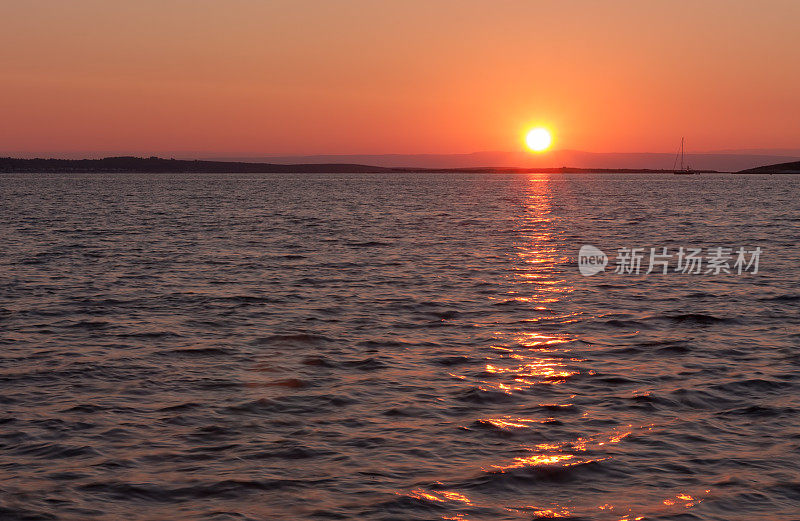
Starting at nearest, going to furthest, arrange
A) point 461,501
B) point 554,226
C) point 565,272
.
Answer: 1. point 461,501
2. point 565,272
3. point 554,226

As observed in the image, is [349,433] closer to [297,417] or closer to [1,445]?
[297,417]

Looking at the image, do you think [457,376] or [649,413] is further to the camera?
[457,376]

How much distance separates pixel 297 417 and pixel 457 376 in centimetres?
368

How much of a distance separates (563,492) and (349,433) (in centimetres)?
353

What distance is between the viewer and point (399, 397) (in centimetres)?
1434

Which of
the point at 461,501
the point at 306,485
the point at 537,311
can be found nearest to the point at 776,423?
the point at 461,501

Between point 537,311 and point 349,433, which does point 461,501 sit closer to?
point 349,433

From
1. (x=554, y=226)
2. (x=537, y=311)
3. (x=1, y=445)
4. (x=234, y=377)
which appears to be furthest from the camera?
(x=554, y=226)

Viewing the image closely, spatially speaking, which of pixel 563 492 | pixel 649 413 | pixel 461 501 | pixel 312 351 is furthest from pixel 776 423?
pixel 312 351

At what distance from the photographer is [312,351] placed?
1792cm

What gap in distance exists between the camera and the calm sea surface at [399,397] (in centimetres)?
1011

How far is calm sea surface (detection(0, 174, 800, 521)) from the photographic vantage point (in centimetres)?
1011

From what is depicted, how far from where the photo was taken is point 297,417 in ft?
43.4

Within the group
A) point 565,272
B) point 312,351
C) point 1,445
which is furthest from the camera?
point 565,272
